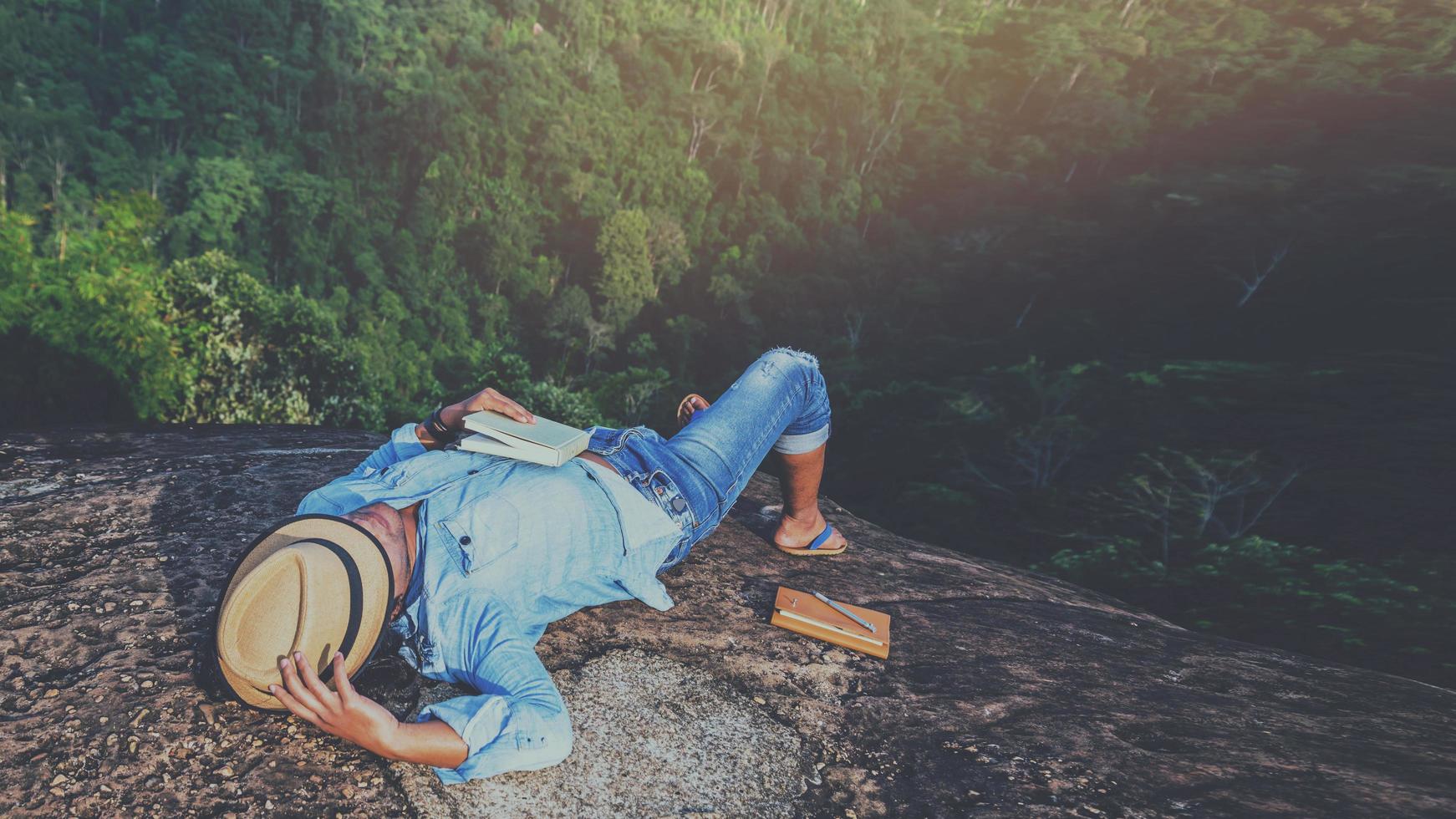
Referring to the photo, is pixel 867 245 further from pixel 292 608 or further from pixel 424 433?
pixel 292 608

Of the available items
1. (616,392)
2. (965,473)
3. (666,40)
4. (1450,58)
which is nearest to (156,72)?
(666,40)

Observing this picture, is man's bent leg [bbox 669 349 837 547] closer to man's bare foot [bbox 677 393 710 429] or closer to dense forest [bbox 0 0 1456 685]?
man's bare foot [bbox 677 393 710 429]

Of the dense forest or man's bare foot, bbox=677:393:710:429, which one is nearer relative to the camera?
man's bare foot, bbox=677:393:710:429

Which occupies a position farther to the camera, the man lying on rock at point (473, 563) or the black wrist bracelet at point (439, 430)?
the black wrist bracelet at point (439, 430)

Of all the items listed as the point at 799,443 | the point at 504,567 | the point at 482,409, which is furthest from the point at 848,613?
the point at 482,409

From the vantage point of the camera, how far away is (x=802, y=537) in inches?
141

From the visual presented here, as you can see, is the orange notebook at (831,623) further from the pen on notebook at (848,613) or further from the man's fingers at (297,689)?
the man's fingers at (297,689)

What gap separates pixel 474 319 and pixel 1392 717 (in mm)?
46617

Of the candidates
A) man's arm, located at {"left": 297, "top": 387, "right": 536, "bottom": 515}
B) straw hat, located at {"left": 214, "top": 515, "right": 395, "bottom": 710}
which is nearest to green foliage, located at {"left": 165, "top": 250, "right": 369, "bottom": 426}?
man's arm, located at {"left": 297, "top": 387, "right": 536, "bottom": 515}

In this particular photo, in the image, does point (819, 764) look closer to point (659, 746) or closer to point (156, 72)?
point (659, 746)

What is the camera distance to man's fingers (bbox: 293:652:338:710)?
172 centimetres

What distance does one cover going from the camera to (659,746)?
2.19 meters

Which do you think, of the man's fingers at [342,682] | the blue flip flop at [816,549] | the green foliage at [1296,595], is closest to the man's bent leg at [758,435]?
the blue flip flop at [816,549]

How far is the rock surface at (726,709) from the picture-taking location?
6.32 feet
